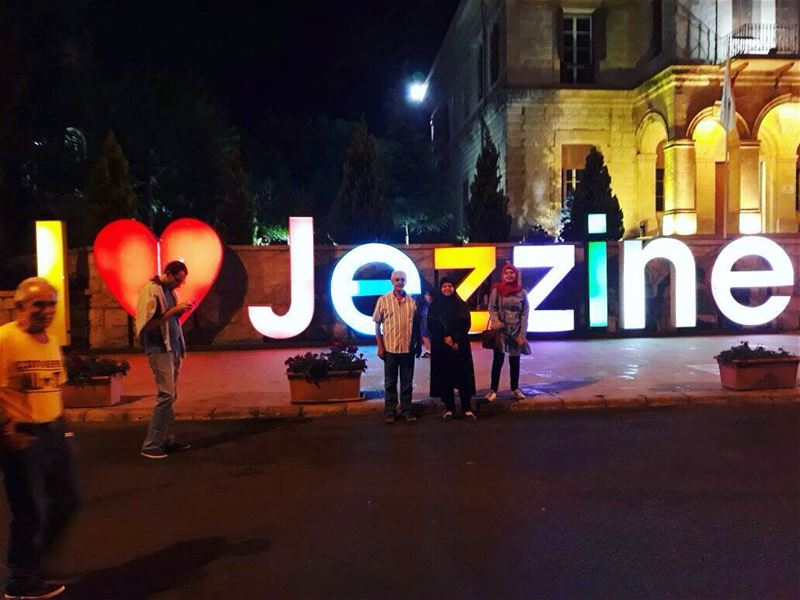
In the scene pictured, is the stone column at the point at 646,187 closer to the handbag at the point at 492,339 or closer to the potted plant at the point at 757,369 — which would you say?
the potted plant at the point at 757,369

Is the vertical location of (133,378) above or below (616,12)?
below

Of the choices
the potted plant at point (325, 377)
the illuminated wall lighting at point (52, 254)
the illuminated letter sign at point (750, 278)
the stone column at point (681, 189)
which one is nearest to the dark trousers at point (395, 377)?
the potted plant at point (325, 377)

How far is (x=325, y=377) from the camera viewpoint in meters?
10.1

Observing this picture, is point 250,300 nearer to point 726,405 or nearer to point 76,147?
point 726,405

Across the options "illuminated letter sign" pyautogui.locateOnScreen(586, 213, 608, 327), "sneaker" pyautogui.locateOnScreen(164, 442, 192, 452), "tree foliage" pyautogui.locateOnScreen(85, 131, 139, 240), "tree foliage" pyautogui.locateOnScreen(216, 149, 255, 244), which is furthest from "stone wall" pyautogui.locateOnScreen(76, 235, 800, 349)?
"sneaker" pyautogui.locateOnScreen(164, 442, 192, 452)

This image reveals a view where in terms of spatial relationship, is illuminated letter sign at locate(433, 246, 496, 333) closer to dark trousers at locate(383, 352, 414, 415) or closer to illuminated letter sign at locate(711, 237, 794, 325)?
illuminated letter sign at locate(711, 237, 794, 325)

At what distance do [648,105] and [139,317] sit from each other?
21933 mm

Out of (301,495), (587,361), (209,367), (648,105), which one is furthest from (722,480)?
(648,105)

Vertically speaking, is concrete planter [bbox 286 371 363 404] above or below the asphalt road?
above

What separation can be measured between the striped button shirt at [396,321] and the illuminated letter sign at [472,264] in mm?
7011

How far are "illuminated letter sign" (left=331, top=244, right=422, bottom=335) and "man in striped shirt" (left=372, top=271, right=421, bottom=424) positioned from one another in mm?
5993

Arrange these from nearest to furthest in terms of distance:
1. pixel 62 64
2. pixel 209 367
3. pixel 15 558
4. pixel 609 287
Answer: pixel 15 558
pixel 209 367
pixel 609 287
pixel 62 64

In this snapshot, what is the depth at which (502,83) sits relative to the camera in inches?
1053

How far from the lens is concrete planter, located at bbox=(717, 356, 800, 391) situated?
10.5m
